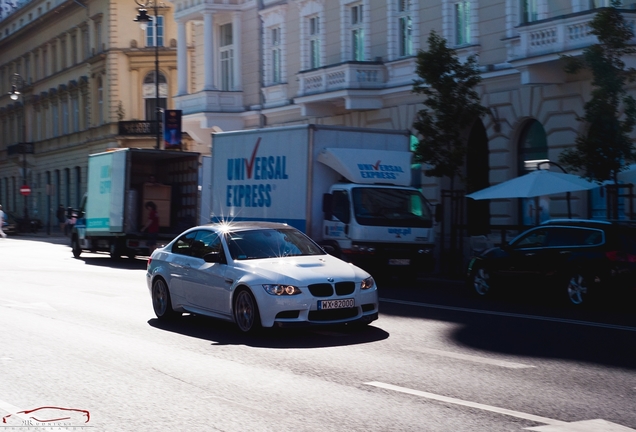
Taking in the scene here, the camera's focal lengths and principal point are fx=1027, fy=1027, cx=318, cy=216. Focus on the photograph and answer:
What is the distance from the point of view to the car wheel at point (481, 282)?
61.1 ft

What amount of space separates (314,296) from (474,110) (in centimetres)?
1442

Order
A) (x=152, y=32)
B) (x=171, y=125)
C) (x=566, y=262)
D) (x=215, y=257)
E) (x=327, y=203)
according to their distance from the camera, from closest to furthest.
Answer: (x=215, y=257)
(x=566, y=262)
(x=327, y=203)
(x=171, y=125)
(x=152, y=32)

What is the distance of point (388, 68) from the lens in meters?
31.9

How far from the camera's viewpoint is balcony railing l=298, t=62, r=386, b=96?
3153 centimetres

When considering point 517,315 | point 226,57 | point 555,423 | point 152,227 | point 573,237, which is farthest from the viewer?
point 226,57

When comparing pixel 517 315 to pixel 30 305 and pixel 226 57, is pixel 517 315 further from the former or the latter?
pixel 226 57

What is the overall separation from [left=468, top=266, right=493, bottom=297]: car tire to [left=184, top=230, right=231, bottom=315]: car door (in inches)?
258

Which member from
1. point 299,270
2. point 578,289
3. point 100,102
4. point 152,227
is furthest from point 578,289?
point 100,102

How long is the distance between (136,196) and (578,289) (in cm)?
1649

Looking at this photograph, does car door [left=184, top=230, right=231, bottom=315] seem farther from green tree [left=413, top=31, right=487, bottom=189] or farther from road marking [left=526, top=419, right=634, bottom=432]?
green tree [left=413, top=31, right=487, bottom=189]

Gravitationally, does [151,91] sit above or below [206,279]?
above

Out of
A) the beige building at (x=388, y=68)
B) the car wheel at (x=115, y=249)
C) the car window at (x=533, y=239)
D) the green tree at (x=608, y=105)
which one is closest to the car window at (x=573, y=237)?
the car window at (x=533, y=239)

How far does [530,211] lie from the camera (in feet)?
87.9

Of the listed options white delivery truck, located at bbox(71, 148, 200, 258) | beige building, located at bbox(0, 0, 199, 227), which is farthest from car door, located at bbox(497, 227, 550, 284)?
beige building, located at bbox(0, 0, 199, 227)
